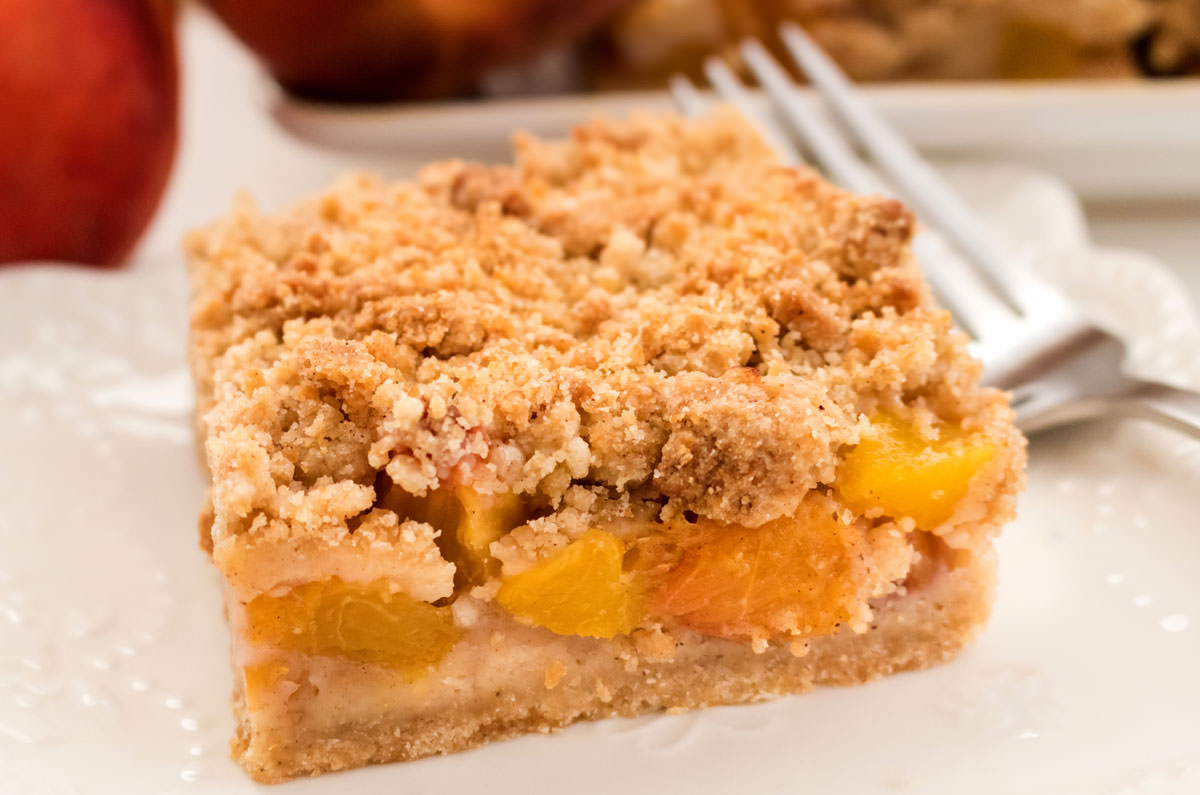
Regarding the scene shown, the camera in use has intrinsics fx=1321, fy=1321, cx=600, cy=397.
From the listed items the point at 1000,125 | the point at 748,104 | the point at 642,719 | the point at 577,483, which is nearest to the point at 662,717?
the point at 642,719

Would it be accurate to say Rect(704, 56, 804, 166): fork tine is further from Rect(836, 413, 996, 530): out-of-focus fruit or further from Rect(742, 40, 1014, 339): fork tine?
Rect(836, 413, 996, 530): out-of-focus fruit

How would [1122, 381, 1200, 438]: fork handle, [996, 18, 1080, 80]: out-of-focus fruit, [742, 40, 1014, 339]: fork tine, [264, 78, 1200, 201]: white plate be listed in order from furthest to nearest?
[996, 18, 1080, 80]: out-of-focus fruit < [264, 78, 1200, 201]: white plate < [742, 40, 1014, 339]: fork tine < [1122, 381, 1200, 438]: fork handle

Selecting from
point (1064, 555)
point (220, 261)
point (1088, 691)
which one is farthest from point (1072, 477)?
point (220, 261)

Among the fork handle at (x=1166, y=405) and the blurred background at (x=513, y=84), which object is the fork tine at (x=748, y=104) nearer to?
the blurred background at (x=513, y=84)

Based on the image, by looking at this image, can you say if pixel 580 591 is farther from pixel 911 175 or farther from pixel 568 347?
pixel 911 175

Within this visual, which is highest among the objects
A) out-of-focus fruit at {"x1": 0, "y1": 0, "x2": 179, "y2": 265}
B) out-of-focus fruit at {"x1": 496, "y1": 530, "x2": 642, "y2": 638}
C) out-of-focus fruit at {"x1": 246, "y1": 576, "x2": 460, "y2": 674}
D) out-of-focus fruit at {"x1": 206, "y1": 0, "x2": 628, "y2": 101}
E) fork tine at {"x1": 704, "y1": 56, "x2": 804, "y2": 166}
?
fork tine at {"x1": 704, "y1": 56, "x2": 804, "y2": 166}

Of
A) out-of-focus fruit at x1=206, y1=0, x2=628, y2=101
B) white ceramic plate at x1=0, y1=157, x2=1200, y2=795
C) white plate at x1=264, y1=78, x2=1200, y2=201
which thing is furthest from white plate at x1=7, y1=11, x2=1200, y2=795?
out-of-focus fruit at x1=206, y1=0, x2=628, y2=101

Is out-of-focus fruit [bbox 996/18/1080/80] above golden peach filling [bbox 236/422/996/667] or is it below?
above

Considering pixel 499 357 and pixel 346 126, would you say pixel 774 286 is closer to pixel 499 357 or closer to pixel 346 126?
pixel 499 357

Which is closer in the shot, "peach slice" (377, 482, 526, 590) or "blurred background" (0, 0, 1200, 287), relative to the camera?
"peach slice" (377, 482, 526, 590)
